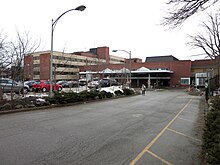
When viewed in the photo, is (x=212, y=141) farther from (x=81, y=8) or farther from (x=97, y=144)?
(x=81, y=8)

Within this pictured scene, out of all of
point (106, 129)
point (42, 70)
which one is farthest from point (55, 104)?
point (42, 70)

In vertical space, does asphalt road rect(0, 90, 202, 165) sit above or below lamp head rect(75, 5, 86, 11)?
below

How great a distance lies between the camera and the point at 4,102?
13914 mm

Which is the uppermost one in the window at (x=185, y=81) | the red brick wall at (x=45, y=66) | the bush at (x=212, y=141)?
the red brick wall at (x=45, y=66)

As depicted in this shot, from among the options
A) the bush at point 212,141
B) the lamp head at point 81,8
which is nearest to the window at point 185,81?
the lamp head at point 81,8

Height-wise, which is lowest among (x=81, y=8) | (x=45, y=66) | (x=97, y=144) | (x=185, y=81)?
(x=97, y=144)

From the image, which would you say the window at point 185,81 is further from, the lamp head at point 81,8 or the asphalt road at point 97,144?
the asphalt road at point 97,144

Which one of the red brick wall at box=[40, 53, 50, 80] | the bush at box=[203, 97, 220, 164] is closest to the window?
the red brick wall at box=[40, 53, 50, 80]

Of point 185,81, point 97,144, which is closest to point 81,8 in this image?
point 97,144

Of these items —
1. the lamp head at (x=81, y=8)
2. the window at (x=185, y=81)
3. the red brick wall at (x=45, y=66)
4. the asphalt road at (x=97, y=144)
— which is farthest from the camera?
the red brick wall at (x=45, y=66)

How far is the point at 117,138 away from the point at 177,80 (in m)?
57.9

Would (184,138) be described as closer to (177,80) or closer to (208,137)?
(208,137)

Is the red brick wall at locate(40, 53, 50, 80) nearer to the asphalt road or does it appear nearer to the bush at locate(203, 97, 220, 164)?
the asphalt road

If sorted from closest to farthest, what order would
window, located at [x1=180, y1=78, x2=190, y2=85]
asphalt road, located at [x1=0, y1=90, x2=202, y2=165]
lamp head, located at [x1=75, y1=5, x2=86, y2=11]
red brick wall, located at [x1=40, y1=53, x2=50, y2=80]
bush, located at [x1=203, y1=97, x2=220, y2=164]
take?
bush, located at [x1=203, y1=97, x2=220, y2=164]
asphalt road, located at [x1=0, y1=90, x2=202, y2=165]
lamp head, located at [x1=75, y1=5, x2=86, y2=11]
window, located at [x1=180, y1=78, x2=190, y2=85]
red brick wall, located at [x1=40, y1=53, x2=50, y2=80]
